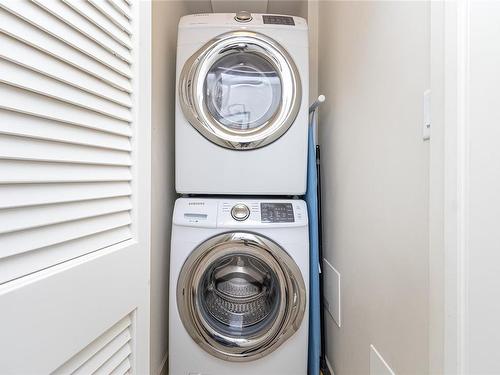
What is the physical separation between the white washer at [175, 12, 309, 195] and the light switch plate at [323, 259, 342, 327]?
458 millimetres

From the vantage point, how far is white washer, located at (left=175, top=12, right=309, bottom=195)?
1.40 meters

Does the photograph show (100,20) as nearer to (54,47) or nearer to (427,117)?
(54,47)

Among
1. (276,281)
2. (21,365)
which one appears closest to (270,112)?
(276,281)

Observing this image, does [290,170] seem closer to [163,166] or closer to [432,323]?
[163,166]

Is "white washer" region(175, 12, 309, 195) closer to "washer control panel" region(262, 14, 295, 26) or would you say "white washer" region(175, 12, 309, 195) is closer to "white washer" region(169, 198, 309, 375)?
"washer control panel" region(262, 14, 295, 26)

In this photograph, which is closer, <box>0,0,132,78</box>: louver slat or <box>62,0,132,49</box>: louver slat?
<box>0,0,132,78</box>: louver slat

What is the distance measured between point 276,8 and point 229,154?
4.06 ft

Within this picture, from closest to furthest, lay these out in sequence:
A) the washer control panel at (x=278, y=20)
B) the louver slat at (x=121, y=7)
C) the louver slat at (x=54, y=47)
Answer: the louver slat at (x=54, y=47) → the louver slat at (x=121, y=7) → the washer control panel at (x=278, y=20)

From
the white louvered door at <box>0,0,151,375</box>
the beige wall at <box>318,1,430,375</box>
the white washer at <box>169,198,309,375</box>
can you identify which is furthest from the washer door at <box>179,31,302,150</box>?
the white louvered door at <box>0,0,151,375</box>

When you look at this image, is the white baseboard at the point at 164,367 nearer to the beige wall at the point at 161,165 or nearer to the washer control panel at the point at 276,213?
the beige wall at the point at 161,165

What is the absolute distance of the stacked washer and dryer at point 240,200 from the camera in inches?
51.9

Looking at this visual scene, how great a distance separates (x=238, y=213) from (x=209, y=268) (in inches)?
12.3

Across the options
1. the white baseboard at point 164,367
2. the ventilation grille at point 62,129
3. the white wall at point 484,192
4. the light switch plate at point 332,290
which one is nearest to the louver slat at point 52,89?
the ventilation grille at point 62,129

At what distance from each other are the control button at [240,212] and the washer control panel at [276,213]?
7 centimetres
